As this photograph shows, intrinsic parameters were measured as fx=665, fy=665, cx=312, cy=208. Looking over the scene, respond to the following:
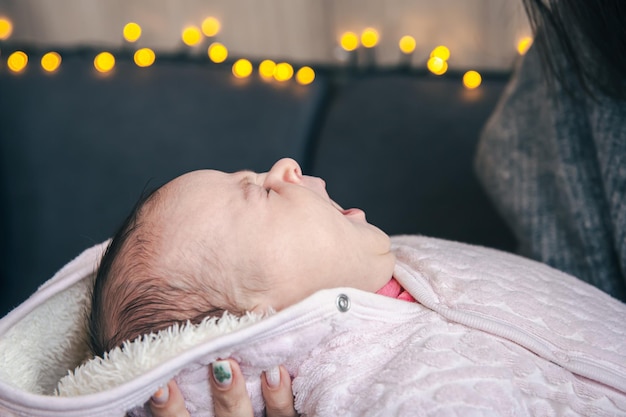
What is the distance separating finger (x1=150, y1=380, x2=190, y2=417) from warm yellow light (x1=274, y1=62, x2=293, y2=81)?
1138 mm

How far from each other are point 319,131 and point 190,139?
1.05 ft

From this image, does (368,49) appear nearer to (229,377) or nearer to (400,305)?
(400,305)

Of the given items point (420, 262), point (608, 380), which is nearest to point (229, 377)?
point (420, 262)

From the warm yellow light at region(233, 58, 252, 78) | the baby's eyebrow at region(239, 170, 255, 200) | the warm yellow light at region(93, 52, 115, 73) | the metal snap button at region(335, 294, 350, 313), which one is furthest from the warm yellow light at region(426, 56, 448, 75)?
the metal snap button at region(335, 294, 350, 313)

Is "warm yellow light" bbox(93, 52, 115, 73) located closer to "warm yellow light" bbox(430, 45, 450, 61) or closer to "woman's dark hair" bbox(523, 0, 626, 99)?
"warm yellow light" bbox(430, 45, 450, 61)

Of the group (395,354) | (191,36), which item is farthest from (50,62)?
(395,354)

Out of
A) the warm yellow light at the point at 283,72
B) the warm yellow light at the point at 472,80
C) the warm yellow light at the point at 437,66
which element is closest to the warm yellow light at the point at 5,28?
the warm yellow light at the point at 283,72

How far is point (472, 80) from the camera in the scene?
154cm

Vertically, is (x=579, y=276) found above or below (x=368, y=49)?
below

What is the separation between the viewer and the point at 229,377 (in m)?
0.71

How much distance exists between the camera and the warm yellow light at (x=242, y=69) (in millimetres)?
1733

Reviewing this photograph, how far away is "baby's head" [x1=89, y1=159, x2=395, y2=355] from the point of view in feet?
2.36

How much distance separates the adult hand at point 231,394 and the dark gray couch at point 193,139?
0.73 m

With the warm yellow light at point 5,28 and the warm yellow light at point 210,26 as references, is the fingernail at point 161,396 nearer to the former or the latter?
the warm yellow light at point 210,26
